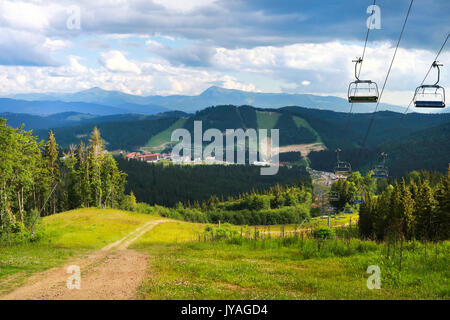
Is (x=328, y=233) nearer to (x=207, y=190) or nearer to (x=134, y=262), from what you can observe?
(x=134, y=262)

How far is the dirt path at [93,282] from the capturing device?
43.8 ft

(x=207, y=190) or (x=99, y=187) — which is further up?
(x=99, y=187)

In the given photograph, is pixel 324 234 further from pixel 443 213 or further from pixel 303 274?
pixel 443 213

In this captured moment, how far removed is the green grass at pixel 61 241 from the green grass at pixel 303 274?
21.5 feet

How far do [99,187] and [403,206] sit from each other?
169 feet

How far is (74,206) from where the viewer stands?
230 ft

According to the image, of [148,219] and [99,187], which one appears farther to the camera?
[99,187]

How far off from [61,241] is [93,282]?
23108mm

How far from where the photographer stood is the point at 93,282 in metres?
15.5

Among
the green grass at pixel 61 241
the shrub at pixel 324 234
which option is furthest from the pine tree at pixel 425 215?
the green grass at pixel 61 241

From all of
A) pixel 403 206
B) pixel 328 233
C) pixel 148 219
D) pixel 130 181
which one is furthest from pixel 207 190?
pixel 328 233
